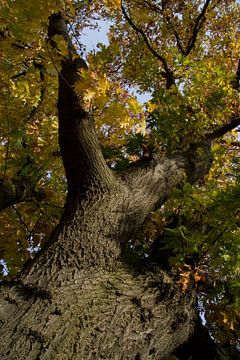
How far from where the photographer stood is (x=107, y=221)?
8.68ft

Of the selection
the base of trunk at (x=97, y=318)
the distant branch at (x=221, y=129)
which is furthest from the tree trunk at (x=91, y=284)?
the distant branch at (x=221, y=129)

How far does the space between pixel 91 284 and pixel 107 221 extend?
0.53m

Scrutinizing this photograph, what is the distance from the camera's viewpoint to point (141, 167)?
3443 millimetres

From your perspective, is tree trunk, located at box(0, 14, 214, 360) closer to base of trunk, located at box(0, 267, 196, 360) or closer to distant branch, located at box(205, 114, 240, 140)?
Result: base of trunk, located at box(0, 267, 196, 360)

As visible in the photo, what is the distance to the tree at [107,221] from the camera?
2.06 m

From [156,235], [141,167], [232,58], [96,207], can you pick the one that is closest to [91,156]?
[96,207]

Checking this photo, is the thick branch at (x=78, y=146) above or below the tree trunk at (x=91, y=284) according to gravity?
above

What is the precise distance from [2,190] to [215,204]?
95.8 inches

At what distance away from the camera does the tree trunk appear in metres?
1.91

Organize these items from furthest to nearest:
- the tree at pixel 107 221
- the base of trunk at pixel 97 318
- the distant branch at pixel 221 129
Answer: the distant branch at pixel 221 129, the tree at pixel 107 221, the base of trunk at pixel 97 318

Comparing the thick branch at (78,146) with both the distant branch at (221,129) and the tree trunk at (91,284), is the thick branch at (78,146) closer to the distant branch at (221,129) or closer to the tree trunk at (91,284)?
the tree trunk at (91,284)

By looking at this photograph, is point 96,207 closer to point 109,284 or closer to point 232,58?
point 109,284

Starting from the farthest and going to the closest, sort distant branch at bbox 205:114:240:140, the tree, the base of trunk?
distant branch at bbox 205:114:240:140 < the tree < the base of trunk

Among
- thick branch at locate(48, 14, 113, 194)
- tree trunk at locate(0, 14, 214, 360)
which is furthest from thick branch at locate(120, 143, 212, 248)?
thick branch at locate(48, 14, 113, 194)
